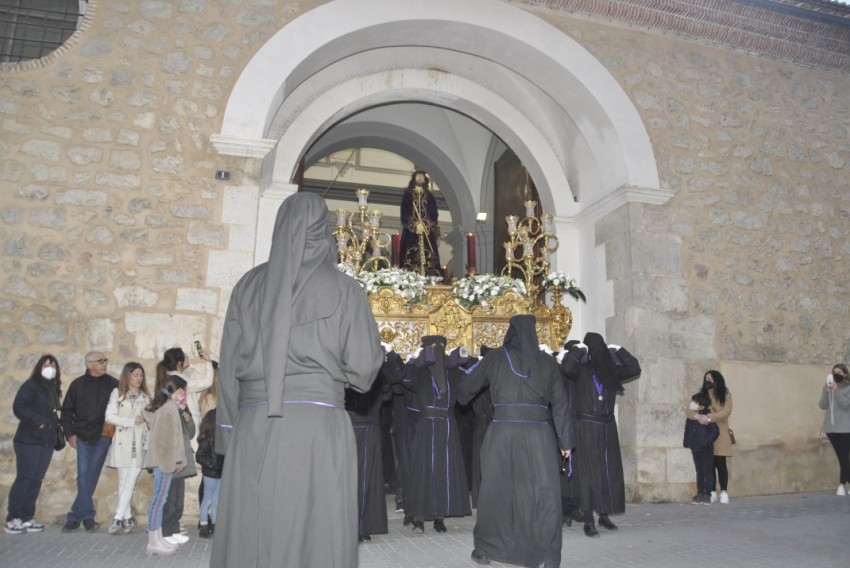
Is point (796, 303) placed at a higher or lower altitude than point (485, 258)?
lower

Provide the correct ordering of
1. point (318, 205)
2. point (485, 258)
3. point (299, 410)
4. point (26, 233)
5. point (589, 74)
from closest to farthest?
point (299, 410) → point (318, 205) → point (26, 233) → point (589, 74) → point (485, 258)

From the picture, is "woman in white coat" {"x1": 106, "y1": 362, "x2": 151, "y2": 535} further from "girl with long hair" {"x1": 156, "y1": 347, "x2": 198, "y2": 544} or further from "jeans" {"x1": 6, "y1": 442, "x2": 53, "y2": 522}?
"jeans" {"x1": 6, "y1": 442, "x2": 53, "y2": 522}

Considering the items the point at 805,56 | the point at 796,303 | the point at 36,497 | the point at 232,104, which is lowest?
the point at 36,497

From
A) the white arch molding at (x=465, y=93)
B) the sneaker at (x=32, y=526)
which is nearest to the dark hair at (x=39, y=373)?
the sneaker at (x=32, y=526)

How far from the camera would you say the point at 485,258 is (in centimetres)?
1373

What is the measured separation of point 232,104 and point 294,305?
17.3 feet

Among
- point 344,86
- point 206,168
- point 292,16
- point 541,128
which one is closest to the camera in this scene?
point 206,168

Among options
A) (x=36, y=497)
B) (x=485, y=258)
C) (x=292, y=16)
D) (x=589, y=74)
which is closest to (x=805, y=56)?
(x=589, y=74)

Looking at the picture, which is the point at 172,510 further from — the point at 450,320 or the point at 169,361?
the point at 450,320

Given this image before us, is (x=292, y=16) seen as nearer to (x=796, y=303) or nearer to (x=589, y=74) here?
(x=589, y=74)

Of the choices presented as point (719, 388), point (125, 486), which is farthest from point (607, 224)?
point (125, 486)

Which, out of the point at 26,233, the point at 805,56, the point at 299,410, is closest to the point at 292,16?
the point at 26,233

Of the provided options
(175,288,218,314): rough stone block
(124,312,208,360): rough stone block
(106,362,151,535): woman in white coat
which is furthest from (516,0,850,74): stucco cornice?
(106,362,151,535): woman in white coat

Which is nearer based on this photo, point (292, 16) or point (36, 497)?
Answer: point (36, 497)
